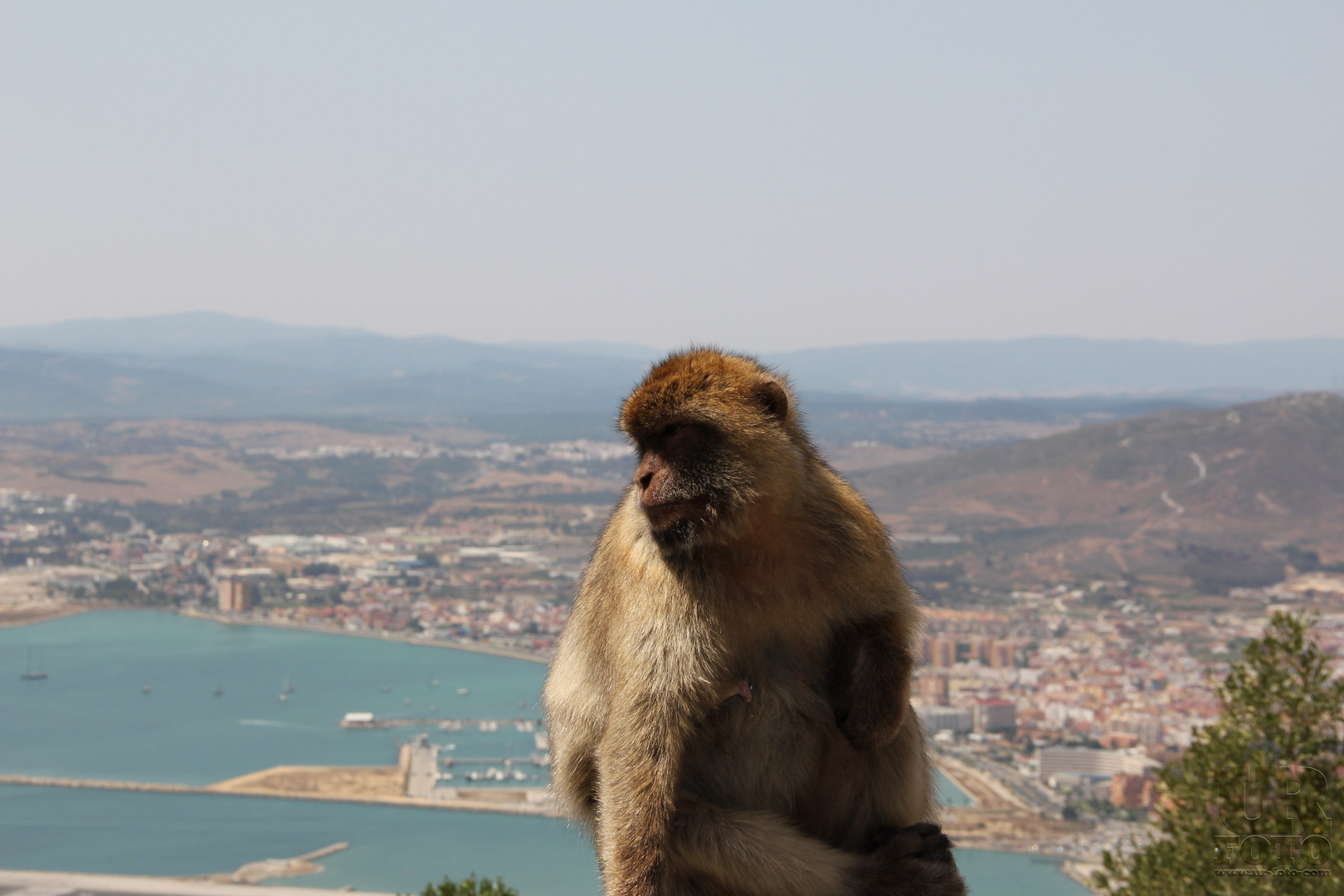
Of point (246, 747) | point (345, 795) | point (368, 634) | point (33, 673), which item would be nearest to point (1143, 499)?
point (368, 634)

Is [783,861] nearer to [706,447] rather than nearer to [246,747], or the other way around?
[706,447]

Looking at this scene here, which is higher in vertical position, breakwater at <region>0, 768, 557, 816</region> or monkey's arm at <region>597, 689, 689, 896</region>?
monkey's arm at <region>597, 689, 689, 896</region>

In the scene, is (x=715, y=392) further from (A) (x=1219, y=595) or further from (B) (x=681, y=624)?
(A) (x=1219, y=595)

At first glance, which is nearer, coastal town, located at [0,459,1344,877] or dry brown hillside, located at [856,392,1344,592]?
coastal town, located at [0,459,1344,877]

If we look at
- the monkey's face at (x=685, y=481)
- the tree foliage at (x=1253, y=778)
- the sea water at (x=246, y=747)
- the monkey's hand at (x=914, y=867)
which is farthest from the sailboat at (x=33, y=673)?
the monkey's hand at (x=914, y=867)

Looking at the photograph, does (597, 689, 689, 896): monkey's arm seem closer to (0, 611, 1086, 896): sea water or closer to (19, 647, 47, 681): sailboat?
(0, 611, 1086, 896): sea water

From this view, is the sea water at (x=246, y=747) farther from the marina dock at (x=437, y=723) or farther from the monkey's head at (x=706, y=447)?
the monkey's head at (x=706, y=447)

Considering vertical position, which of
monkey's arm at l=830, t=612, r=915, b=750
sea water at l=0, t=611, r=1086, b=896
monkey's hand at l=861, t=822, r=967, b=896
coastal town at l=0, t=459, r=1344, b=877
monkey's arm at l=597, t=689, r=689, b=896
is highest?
monkey's arm at l=830, t=612, r=915, b=750

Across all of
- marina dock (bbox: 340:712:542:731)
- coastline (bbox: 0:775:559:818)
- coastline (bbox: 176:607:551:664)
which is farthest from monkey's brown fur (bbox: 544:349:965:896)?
coastline (bbox: 176:607:551:664)
